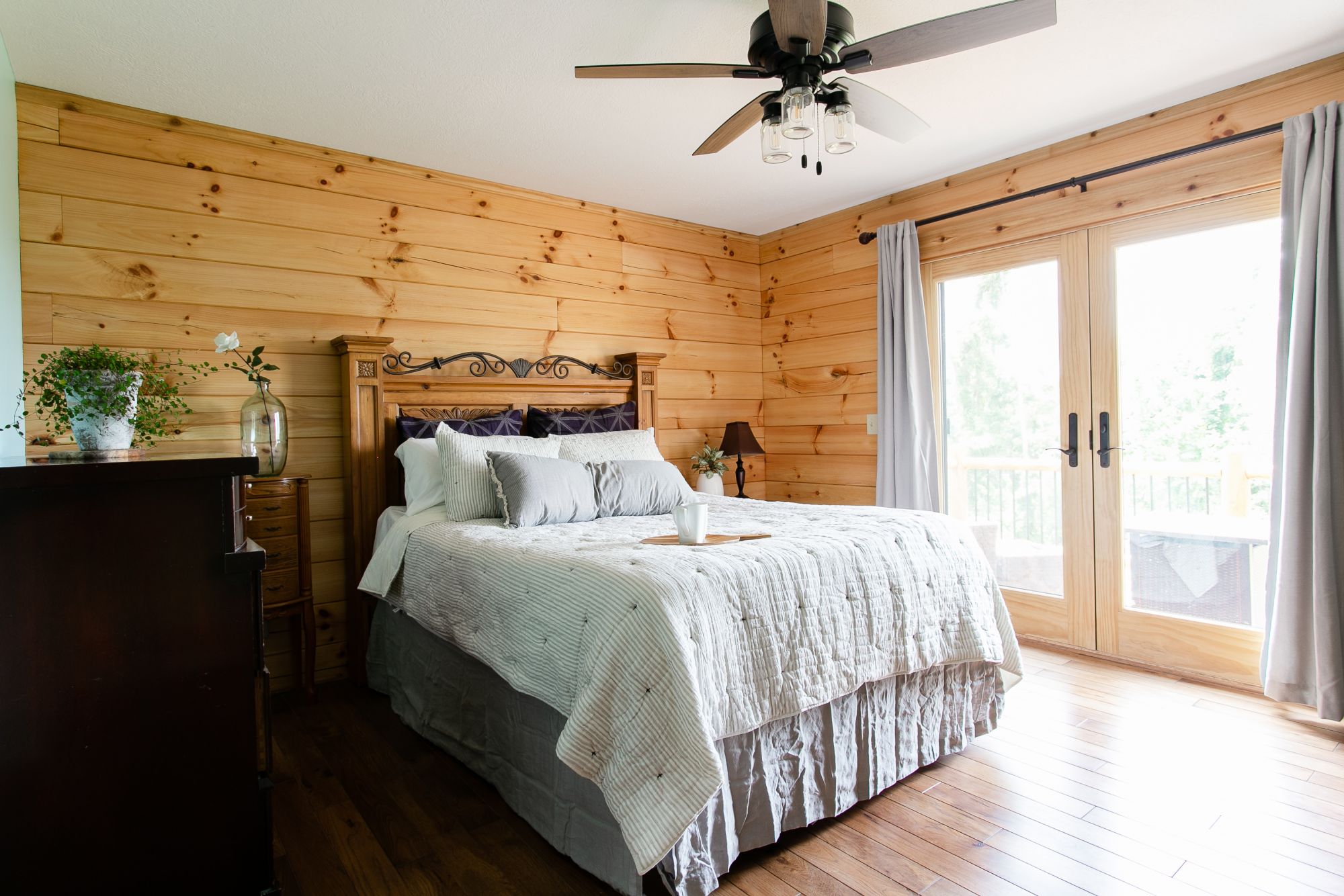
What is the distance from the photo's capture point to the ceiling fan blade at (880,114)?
2266 mm

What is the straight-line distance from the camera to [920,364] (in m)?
3.94

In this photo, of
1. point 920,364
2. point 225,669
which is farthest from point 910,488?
point 225,669

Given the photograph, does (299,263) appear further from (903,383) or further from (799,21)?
(903,383)

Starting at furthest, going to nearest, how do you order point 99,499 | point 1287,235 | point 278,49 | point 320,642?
point 320,642 → point 1287,235 → point 278,49 → point 99,499

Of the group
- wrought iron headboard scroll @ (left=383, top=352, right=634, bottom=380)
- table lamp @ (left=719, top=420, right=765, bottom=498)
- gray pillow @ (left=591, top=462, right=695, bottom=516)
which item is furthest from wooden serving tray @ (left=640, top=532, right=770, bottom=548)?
table lamp @ (left=719, top=420, right=765, bottom=498)

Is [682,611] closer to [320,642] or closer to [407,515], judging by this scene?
[407,515]

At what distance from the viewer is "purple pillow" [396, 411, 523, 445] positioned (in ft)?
10.8

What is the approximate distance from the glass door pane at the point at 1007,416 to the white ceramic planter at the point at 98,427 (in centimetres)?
360

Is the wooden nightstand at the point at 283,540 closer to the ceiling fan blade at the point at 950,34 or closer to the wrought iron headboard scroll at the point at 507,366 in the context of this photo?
the wrought iron headboard scroll at the point at 507,366

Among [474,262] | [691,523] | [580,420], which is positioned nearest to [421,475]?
[580,420]

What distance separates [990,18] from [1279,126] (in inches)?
69.8

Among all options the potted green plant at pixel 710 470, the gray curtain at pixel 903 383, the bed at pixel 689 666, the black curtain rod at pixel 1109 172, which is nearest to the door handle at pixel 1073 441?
the gray curtain at pixel 903 383

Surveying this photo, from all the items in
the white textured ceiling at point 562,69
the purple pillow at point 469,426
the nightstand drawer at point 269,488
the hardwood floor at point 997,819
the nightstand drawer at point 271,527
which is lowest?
the hardwood floor at point 997,819

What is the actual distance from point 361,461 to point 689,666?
2.16m
